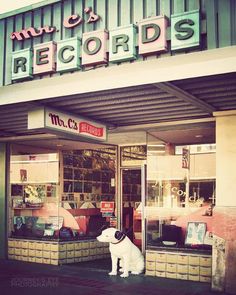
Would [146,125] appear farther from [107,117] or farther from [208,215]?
[208,215]

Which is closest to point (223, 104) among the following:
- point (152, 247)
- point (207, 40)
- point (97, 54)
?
point (207, 40)

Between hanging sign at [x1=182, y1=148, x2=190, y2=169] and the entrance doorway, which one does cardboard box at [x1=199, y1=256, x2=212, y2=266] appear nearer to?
hanging sign at [x1=182, y1=148, x2=190, y2=169]

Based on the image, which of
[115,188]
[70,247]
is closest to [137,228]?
[115,188]

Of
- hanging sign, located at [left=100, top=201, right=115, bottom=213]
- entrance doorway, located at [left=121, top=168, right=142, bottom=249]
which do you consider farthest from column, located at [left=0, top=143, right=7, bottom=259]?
entrance doorway, located at [left=121, top=168, right=142, bottom=249]

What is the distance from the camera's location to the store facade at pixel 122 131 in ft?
22.3

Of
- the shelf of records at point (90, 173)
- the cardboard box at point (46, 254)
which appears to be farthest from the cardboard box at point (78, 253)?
the shelf of records at point (90, 173)

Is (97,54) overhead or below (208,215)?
overhead

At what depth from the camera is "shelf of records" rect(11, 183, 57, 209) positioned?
11852 mm

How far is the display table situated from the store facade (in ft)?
0.07

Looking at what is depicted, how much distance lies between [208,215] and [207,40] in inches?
161

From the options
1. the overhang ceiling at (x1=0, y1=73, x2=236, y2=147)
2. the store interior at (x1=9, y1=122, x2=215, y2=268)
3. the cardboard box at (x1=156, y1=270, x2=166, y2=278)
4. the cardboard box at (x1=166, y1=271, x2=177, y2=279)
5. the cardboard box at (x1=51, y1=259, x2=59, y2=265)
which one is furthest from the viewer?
the cardboard box at (x1=51, y1=259, x2=59, y2=265)

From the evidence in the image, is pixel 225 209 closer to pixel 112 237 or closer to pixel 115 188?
pixel 112 237

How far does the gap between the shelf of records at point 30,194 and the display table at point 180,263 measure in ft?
11.3

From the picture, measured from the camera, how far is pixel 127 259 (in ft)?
31.0
